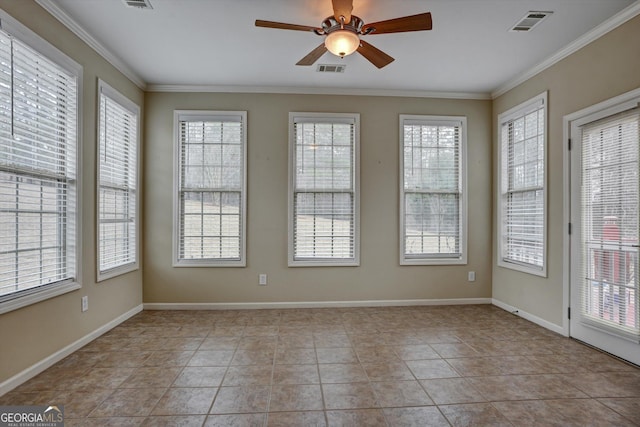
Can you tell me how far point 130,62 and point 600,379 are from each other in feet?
17.1

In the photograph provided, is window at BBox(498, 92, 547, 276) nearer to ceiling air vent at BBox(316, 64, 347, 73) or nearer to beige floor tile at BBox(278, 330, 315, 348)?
ceiling air vent at BBox(316, 64, 347, 73)

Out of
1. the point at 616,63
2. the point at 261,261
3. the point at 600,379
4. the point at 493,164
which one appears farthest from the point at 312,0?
the point at 600,379

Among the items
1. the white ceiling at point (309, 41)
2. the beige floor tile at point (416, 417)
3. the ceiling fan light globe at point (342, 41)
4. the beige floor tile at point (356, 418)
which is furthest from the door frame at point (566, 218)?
the beige floor tile at point (356, 418)

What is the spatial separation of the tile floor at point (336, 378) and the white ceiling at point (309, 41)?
288cm

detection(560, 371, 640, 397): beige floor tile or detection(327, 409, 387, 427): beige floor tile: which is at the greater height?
detection(560, 371, 640, 397): beige floor tile

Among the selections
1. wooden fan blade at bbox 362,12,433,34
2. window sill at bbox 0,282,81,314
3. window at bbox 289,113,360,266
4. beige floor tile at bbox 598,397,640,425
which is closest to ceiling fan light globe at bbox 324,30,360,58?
wooden fan blade at bbox 362,12,433,34

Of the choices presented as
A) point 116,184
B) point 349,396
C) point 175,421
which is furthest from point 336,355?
point 116,184

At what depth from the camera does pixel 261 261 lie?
4.48 meters

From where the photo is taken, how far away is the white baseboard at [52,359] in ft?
7.79

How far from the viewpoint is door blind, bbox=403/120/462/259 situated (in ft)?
15.2

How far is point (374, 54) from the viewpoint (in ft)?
9.26

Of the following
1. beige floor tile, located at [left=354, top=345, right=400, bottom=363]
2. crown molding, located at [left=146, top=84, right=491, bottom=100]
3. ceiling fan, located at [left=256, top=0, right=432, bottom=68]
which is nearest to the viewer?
ceiling fan, located at [left=256, top=0, right=432, bottom=68]

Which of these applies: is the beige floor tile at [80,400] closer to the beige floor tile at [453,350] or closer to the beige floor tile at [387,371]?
the beige floor tile at [387,371]

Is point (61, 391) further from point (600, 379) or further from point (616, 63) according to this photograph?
point (616, 63)
